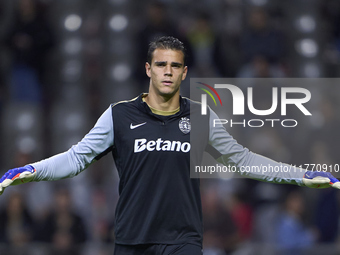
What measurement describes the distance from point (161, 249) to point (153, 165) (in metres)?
0.59

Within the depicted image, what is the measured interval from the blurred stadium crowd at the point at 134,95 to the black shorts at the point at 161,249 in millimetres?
3246

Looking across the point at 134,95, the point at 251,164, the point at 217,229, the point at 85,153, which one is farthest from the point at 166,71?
the point at 134,95

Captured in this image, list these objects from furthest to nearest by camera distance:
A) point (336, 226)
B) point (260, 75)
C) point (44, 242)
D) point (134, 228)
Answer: point (260, 75) < point (336, 226) < point (44, 242) < point (134, 228)

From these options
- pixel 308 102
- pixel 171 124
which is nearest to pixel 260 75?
pixel 308 102

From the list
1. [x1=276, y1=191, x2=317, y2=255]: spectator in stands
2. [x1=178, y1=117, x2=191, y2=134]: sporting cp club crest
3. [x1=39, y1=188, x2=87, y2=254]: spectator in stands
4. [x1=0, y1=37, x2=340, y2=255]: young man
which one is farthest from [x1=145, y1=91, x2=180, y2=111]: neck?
[x1=276, y1=191, x2=317, y2=255]: spectator in stands

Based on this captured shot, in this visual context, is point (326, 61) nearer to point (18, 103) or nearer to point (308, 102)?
point (308, 102)

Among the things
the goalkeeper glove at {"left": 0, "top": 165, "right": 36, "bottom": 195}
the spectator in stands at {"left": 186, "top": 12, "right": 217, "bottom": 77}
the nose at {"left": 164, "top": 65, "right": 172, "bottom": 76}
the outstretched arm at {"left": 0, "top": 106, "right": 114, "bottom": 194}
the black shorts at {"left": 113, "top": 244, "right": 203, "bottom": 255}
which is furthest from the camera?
the spectator in stands at {"left": 186, "top": 12, "right": 217, "bottom": 77}

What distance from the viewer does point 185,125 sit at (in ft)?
13.5

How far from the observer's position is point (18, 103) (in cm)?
883

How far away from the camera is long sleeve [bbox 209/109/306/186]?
4113 millimetres

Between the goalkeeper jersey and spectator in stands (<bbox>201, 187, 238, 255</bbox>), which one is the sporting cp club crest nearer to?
the goalkeeper jersey

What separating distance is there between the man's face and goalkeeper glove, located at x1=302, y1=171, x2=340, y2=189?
117 cm

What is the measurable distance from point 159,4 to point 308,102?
2.92 meters

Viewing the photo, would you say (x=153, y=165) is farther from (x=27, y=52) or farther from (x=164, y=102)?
(x=27, y=52)
